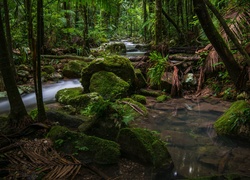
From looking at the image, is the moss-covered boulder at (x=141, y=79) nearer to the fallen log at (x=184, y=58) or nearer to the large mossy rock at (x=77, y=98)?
the fallen log at (x=184, y=58)

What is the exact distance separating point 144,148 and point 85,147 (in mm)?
813

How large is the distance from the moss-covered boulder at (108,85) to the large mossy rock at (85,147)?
341 cm

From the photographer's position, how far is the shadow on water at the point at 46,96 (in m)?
7.37

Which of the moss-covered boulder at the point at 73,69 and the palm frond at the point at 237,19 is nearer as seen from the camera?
the palm frond at the point at 237,19

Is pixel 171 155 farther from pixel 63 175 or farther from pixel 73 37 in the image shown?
pixel 73 37

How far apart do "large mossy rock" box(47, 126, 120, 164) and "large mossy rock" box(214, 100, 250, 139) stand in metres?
2.32

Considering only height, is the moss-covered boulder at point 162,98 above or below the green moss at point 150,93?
below

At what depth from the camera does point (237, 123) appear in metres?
4.69

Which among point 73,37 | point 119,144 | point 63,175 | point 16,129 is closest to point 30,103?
point 16,129

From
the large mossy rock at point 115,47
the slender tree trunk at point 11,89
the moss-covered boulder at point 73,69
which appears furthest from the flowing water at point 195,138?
the large mossy rock at point 115,47

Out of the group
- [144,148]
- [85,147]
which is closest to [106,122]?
[85,147]

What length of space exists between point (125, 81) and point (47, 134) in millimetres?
4430

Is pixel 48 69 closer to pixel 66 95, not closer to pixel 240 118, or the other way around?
pixel 66 95

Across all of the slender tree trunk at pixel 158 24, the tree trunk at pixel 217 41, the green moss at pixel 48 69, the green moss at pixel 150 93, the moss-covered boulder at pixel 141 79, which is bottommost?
the green moss at pixel 150 93
